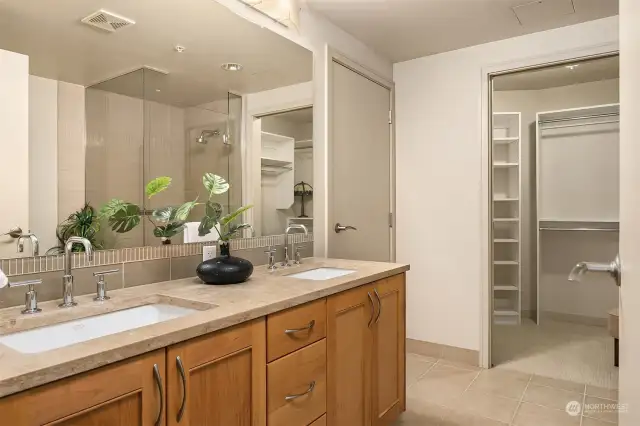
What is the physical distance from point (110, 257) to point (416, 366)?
2328mm

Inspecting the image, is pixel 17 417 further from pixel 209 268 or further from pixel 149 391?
pixel 209 268

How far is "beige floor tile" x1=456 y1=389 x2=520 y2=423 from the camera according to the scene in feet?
Result: 7.64

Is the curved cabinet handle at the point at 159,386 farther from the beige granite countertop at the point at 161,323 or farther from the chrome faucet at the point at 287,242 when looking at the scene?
the chrome faucet at the point at 287,242

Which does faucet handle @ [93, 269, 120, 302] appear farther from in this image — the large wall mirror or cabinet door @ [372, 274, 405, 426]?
cabinet door @ [372, 274, 405, 426]

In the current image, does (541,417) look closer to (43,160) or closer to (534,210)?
(534,210)

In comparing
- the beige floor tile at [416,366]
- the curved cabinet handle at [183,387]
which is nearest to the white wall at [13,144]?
the curved cabinet handle at [183,387]

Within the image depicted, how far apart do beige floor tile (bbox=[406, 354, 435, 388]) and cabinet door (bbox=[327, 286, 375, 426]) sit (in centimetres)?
104

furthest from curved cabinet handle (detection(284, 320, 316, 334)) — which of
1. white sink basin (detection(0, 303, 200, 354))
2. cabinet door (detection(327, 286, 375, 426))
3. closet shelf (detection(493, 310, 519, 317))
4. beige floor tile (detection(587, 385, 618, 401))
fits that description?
closet shelf (detection(493, 310, 519, 317))

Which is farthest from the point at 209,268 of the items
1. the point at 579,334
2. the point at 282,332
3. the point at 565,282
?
the point at 565,282

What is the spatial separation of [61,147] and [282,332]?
3.20ft

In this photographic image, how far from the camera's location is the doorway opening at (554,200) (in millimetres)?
3910

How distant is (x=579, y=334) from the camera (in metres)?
3.76

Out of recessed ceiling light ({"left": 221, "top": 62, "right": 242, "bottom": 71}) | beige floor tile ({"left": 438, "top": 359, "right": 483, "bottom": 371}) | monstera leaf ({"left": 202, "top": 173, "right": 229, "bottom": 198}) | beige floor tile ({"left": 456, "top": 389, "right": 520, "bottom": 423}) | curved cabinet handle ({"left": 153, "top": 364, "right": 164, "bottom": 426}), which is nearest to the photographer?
curved cabinet handle ({"left": 153, "top": 364, "right": 164, "bottom": 426})

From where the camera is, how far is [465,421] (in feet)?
7.44
